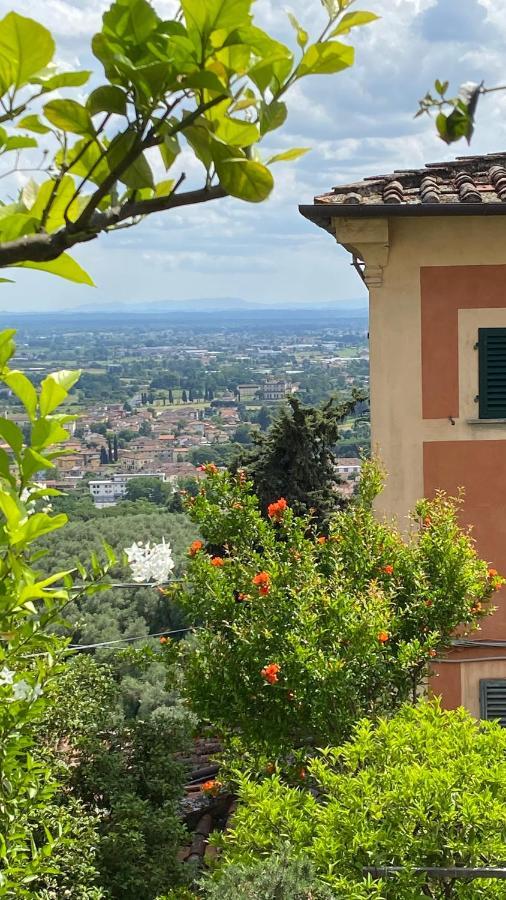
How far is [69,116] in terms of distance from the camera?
Result: 1.11m

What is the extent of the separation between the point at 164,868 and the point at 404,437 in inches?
142

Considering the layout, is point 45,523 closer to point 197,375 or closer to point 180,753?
point 180,753

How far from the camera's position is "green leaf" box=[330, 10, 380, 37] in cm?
106

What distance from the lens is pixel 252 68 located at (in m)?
1.06

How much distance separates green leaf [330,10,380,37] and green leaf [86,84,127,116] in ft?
0.73

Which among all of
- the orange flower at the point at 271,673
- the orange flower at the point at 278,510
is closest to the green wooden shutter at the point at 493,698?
the orange flower at the point at 278,510

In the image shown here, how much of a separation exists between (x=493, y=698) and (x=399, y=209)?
151 inches

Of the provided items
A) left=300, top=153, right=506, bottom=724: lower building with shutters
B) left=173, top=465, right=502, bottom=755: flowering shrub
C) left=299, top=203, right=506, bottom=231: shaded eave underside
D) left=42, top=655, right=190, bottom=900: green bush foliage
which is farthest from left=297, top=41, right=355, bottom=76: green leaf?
left=300, top=153, right=506, bottom=724: lower building with shutters

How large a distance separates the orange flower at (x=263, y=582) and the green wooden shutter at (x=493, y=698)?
281 centimetres

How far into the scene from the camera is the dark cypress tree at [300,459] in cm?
1322

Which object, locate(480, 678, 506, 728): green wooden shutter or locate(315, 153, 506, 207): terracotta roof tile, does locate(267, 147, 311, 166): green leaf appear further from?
locate(480, 678, 506, 728): green wooden shutter

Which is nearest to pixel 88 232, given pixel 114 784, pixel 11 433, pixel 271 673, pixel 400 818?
pixel 11 433

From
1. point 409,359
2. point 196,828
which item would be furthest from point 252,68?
point 196,828

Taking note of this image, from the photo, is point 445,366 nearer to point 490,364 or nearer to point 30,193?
point 490,364
